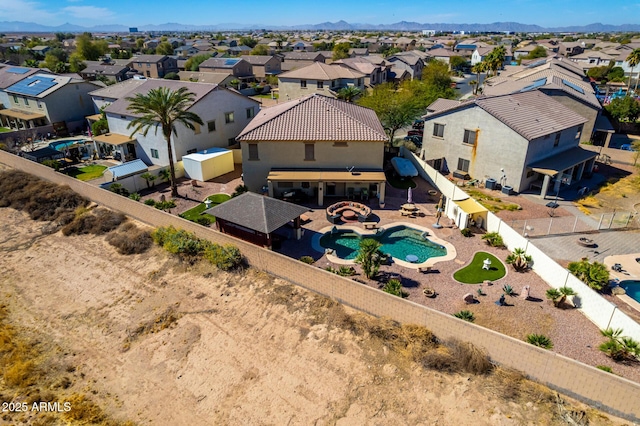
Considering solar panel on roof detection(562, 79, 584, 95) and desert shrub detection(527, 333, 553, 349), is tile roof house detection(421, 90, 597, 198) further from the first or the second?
desert shrub detection(527, 333, 553, 349)

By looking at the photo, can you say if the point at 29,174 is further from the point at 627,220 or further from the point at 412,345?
the point at 627,220

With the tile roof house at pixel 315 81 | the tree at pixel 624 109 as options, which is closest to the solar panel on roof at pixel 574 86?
the tree at pixel 624 109

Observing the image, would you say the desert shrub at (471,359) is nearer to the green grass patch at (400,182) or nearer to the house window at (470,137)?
the green grass patch at (400,182)

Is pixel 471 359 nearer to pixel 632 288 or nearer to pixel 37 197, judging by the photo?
pixel 632 288

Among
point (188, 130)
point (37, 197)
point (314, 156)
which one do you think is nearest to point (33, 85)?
point (37, 197)

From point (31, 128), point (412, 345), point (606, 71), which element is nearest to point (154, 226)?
point (412, 345)

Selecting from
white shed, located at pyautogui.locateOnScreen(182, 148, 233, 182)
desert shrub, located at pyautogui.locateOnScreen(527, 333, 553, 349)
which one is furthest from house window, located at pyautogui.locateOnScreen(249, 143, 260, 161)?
desert shrub, located at pyautogui.locateOnScreen(527, 333, 553, 349)
